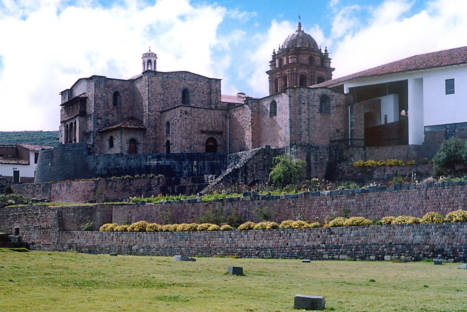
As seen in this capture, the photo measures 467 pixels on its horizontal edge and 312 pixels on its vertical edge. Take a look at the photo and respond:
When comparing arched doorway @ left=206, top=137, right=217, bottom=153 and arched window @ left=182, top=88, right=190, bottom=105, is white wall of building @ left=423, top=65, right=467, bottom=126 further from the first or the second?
arched window @ left=182, top=88, right=190, bottom=105

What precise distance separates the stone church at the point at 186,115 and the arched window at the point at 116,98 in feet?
0.27

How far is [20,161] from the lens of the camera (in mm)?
65125

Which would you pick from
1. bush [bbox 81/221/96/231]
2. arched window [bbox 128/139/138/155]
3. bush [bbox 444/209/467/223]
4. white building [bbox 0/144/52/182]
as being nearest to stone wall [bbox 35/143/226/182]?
arched window [bbox 128/139/138/155]

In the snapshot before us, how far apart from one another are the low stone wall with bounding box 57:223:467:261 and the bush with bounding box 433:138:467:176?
49.1 feet

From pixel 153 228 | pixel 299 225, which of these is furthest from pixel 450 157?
pixel 153 228

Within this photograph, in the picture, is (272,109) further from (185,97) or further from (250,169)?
(185,97)

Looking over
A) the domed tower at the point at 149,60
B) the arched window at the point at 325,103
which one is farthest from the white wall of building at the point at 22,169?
the arched window at the point at 325,103

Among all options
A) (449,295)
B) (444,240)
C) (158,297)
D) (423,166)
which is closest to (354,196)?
(444,240)

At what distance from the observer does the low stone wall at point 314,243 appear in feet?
64.8

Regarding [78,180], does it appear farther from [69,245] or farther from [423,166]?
[423,166]

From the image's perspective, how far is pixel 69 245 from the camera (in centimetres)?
3406

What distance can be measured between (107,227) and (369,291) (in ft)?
72.0

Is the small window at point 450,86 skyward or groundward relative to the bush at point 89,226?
skyward

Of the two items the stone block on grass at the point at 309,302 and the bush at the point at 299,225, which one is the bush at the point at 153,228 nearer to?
the bush at the point at 299,225
